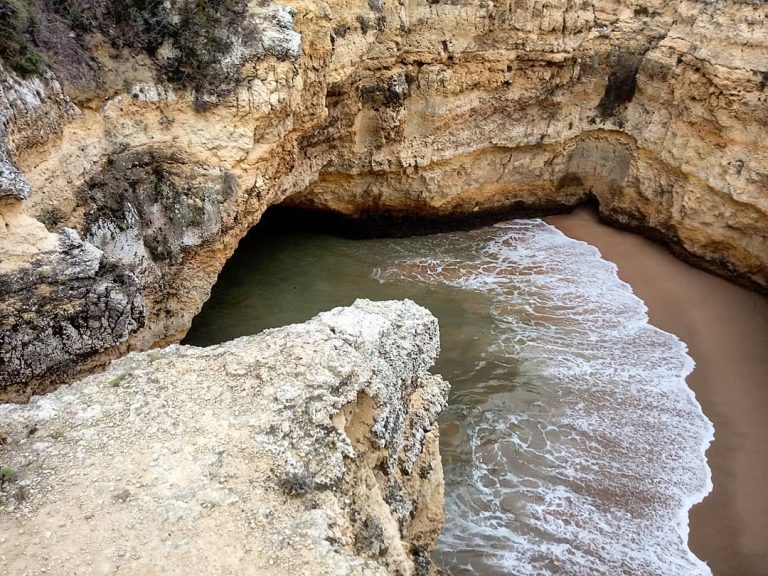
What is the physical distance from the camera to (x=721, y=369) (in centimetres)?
1003

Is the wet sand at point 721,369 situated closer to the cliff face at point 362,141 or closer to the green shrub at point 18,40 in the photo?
the cliff face at point 362,141

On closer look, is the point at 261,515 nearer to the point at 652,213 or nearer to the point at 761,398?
the point at 761,398

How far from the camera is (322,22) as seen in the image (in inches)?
357

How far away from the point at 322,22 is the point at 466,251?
6.26 metres

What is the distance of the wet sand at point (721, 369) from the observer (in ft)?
24.1

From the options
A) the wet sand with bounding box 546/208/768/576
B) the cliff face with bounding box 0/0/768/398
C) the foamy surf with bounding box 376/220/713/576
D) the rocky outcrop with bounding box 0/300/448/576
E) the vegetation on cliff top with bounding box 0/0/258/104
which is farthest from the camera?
the wet sand with bounding box 546/208/768/576

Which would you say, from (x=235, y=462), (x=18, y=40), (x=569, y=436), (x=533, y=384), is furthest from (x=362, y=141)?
(x=235, y=462)

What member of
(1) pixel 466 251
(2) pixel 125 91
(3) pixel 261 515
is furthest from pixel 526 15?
(3) pixel 261 515

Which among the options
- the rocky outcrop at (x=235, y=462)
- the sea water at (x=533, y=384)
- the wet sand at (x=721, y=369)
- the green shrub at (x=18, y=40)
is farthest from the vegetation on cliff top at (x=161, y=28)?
the wet sand at (x=721, y=369)

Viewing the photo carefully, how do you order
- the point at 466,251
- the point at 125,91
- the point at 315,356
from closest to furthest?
the point at 315,356 → the point at 125,91 → the point at 466,251

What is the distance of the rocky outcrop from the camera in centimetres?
363

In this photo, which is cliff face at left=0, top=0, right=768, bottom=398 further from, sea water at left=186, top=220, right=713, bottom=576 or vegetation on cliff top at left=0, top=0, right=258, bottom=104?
sea water at left=186, top=220, right=713, bottom=576

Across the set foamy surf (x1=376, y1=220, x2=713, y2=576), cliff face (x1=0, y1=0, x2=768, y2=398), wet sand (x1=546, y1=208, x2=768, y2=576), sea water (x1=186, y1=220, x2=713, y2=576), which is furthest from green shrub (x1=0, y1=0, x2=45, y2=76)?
wet sand (x1=546, y1=208, x2=768, y2=576)

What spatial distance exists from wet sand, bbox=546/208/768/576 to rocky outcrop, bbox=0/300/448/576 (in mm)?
4429
